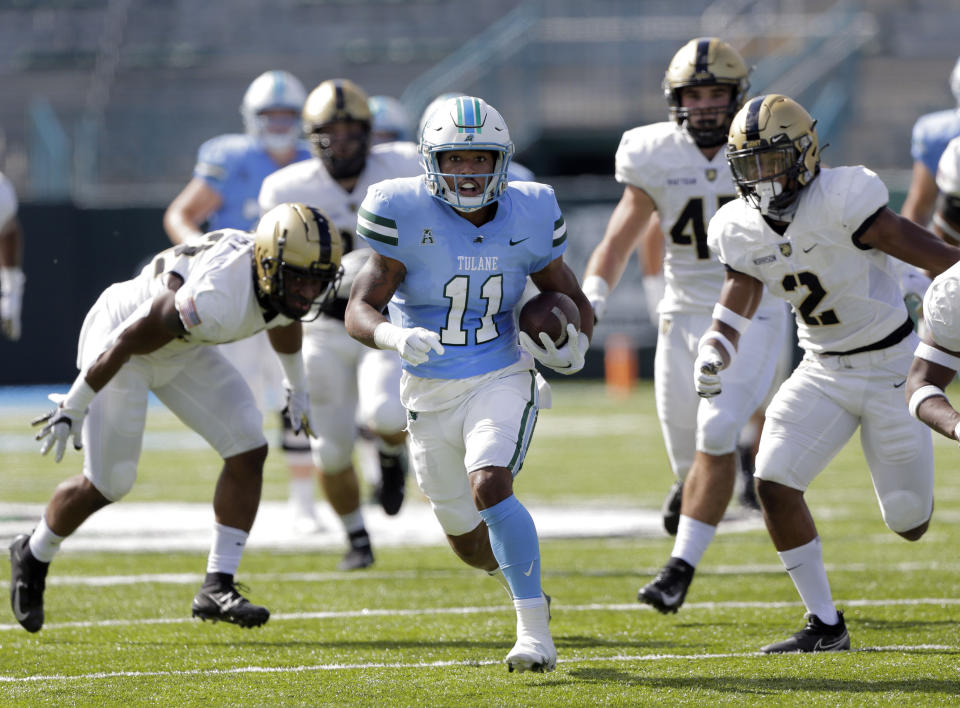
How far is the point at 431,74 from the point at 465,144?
1309cm

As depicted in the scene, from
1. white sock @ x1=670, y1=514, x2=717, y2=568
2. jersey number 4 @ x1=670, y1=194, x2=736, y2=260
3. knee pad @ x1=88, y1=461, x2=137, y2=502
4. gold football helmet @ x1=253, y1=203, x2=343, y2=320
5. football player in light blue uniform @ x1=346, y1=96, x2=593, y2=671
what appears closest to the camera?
football player in light blue uniform @ x1=346, y1=96, x2=593, y2=671

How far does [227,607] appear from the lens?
4320 mm

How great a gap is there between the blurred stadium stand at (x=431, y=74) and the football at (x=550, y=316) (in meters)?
10.5

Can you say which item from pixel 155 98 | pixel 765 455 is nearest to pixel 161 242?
pixel 155 98

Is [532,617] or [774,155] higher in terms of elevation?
[774,155]

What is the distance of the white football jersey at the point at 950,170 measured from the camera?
5793 mm

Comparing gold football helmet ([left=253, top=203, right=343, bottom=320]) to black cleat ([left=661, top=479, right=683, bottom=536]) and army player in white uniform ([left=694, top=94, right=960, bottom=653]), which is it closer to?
army player in white uniform ([left=694, top=94, right=960, bottom=653])

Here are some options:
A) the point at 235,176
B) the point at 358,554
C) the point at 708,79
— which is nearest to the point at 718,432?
the point at 708,79

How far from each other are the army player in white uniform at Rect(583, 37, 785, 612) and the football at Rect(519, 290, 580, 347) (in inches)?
34.8

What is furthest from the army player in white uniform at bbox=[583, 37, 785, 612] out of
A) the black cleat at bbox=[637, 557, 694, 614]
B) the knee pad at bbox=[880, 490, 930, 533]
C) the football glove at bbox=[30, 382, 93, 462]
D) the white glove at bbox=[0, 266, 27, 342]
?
the white glove at bbox=[0, 266, 27, 342]

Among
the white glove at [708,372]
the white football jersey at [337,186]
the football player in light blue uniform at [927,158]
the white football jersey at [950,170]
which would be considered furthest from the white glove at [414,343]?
the football player in light blue uniform at [927,158]

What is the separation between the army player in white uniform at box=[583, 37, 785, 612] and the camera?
4.95 metres

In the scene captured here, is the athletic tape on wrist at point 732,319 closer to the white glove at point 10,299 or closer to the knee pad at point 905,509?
the knee pad at point 905,509

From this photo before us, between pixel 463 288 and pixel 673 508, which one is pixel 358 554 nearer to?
pixel 673 508
